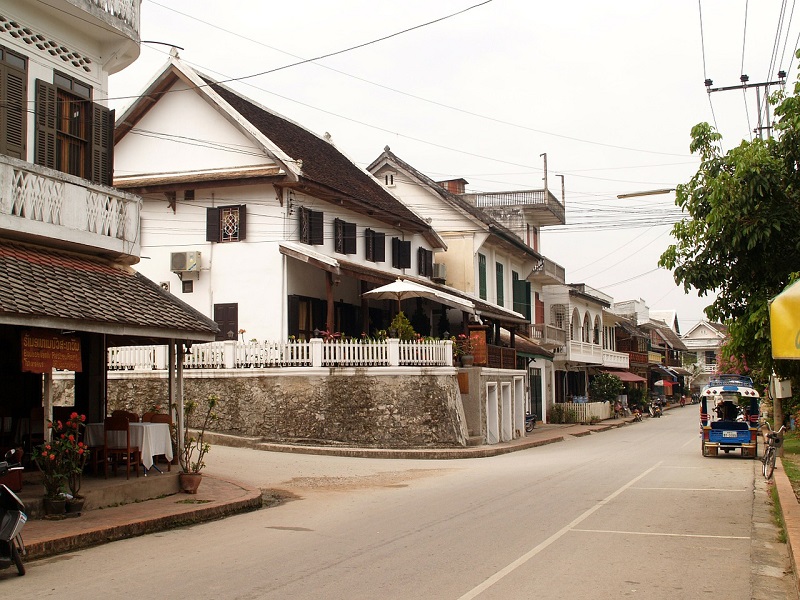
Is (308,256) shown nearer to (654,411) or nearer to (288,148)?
(288,148)

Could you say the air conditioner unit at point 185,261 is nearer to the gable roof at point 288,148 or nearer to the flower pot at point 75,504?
the gable roof at point 288,148

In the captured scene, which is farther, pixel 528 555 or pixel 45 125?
pixel 45 125

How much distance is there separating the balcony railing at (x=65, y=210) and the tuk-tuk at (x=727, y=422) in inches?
699

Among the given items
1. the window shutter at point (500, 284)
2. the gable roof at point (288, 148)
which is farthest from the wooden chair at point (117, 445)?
the window shutter at point (500, 284)

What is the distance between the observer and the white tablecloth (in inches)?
570

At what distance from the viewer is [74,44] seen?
1430 cm

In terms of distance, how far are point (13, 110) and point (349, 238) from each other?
1722 cm

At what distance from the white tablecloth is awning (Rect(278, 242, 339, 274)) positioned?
1093 centimetres

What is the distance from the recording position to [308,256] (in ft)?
83.7

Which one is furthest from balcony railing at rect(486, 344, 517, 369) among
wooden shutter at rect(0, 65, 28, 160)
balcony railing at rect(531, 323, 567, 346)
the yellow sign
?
the yellow sign

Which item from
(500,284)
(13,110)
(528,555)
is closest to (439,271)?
(500,284)

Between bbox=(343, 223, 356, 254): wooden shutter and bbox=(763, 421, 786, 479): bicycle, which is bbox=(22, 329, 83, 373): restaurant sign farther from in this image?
bbox=(343, 223, 356, 254): wooden shutter

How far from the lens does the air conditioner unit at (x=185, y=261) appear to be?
2717 centimetres

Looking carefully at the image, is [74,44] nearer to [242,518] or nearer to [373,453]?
[242,518]
